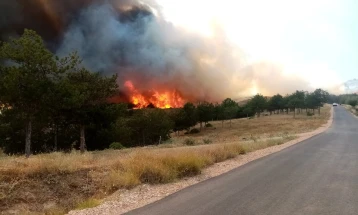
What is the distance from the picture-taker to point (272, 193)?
8.62 m

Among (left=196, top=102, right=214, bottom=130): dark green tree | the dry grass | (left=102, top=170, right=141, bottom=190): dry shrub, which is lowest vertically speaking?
the dry grass

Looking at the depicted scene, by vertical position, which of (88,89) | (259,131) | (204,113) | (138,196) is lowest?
(259,131)

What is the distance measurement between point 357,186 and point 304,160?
5.48 m

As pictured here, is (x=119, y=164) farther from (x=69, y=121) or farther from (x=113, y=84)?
(x=69, y=121)

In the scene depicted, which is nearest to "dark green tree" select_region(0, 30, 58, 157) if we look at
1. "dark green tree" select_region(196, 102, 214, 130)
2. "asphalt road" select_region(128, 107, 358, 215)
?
"asphalt road" select_region(128, 107, 358, 215)

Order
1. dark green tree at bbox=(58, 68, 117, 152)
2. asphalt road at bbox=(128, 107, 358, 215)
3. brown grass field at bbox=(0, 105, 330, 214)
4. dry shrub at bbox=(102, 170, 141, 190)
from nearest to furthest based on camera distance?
asphalt road at bbox=(128, 107, 358, 215) < brown grass field at bbox=(0, 105, 330, 214) < dry shrub at bbox=(102, 170, 141, 190) < dark green tree at bbox=(58, 68, 117, 152)

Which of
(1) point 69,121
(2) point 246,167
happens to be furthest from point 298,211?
(1) point 69,121

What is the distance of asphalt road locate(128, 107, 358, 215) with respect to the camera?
7191 mm

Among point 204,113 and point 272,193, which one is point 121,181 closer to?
point 272,193

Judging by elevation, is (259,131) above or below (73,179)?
below

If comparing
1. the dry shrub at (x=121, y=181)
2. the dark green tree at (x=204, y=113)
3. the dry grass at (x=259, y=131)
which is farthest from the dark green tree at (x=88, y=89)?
the dark green tree at (x=204, y=113)

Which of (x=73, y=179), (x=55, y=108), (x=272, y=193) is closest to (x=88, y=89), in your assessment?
(x=55, y=108)

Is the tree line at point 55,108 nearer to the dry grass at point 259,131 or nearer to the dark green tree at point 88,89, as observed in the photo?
the dark green tree at point 88,89

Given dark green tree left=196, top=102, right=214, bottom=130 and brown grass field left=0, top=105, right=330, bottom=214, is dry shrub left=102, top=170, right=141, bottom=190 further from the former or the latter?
dark green tree left=196, top=102, right=214, bottom=130
